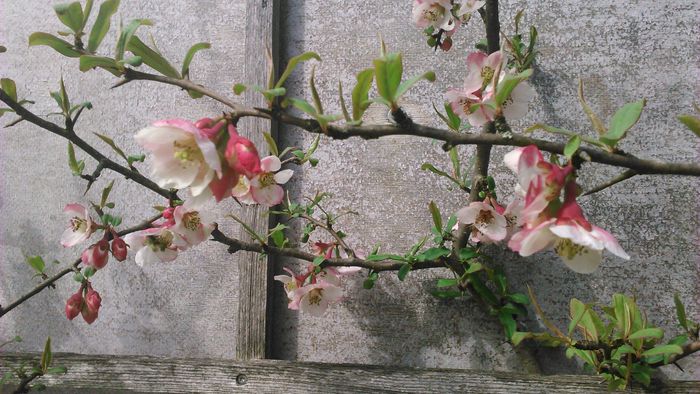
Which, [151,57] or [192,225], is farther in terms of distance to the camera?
[192,225]

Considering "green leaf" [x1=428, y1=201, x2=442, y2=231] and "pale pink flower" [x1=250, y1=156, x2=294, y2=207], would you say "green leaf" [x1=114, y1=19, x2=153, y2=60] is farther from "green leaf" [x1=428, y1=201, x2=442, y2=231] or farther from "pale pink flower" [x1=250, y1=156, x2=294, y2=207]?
"green leaf" [x1=428, y1=201, x2=442, y2=231]

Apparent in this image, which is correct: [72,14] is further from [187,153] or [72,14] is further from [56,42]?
[187,153]

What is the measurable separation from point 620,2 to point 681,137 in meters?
0.36

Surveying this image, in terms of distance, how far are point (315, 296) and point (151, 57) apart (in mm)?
626

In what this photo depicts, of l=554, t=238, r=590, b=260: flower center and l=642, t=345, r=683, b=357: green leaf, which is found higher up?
l=554, t=238, r=590, b=260: flower center

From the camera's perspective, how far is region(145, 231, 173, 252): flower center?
974 mm

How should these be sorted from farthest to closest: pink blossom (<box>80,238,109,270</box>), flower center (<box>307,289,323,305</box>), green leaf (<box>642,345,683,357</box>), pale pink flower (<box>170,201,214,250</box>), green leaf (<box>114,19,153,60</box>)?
flower center (<box>307,289,323,305</box>) → pink blossom (<box>80,238,109,270</box>) → pale pink flower (<box>170,201,214,250</box>) → green leaf (<box>642,345,683,357</box>) → green leaf (<box>114,19,153,60</box>)

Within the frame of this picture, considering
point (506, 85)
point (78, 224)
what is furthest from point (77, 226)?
point (506, 85)

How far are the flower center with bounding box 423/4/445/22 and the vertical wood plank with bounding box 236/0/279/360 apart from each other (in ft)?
1.36

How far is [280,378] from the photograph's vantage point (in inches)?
44.7

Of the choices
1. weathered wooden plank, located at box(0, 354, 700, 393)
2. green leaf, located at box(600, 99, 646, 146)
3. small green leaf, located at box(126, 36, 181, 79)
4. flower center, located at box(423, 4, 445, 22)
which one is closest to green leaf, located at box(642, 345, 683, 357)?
weathered wooden plank, located at box(0, 354, 700, 393)

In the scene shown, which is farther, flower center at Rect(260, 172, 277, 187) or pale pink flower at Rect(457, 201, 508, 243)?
pale pink flower at Rect(457, 201, 508, 243)

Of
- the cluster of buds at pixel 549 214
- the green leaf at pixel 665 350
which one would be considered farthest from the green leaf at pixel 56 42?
the green leaf at pixel 665 350

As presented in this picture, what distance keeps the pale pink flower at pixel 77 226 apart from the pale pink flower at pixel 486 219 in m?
0.74
